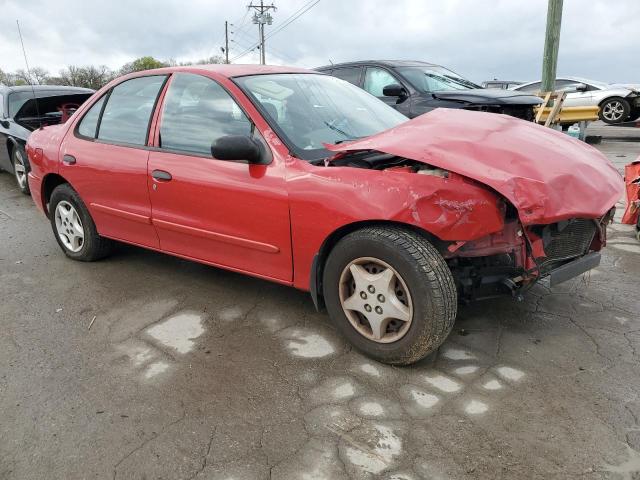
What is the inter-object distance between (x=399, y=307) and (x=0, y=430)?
193cm

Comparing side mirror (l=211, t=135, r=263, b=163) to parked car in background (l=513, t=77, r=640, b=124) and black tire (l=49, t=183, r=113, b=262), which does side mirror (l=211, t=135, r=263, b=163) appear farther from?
parked car in background (l=513, t=77, r=640, b=124)

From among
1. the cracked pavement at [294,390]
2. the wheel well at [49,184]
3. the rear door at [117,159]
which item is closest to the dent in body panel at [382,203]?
the cracked pavement at [294,390]

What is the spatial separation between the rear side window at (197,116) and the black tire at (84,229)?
3.91 ft

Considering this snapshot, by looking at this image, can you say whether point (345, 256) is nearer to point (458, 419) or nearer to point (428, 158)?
point (428, 158)

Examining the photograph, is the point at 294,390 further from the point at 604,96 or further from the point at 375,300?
the point at 604,96

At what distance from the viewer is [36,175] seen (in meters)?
4.71

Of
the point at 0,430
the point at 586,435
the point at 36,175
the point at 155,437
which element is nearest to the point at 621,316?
the point at 586,435

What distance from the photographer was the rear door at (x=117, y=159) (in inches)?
149

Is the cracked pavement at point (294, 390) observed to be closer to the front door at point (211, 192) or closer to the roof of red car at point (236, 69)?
the front door at point (211, 192)

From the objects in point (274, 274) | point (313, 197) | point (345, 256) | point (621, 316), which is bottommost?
point (621, 316)

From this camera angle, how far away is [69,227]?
4602 millimetres

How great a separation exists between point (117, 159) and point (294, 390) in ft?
7.21

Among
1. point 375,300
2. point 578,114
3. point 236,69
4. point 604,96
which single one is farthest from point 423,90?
point 604,96

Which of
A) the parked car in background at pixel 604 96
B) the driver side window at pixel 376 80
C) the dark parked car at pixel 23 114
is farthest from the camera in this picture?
Result: the parked car in background at pixel 604 96
